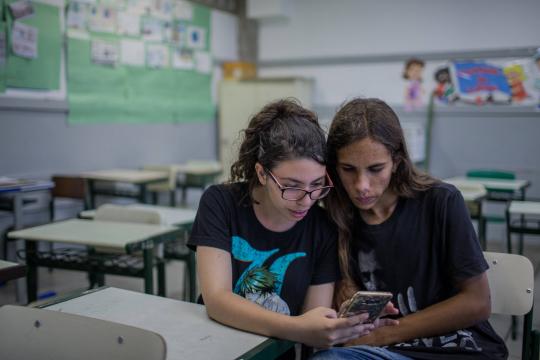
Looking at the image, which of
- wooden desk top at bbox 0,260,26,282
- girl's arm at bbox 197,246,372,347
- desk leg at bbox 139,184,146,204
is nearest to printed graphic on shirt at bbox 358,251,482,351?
girl's arm at bbox 197,246,372,347

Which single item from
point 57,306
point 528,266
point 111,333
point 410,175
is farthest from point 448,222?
point 57,306

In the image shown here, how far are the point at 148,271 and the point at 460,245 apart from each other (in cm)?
140

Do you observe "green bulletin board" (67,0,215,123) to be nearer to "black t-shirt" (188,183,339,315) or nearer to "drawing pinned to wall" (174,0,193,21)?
"drawing pinned to wall" (174,0,193,21)

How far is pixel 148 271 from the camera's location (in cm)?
229

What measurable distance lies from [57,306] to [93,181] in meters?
3.30

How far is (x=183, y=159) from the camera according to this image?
6176 millimetres

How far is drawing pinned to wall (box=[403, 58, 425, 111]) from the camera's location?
598 cm

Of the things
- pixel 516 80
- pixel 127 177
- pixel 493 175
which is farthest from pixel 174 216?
pixel 516 80

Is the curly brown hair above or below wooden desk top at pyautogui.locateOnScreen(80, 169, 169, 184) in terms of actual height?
above

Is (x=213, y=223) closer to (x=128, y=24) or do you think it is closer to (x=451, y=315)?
(x=451, y=315)

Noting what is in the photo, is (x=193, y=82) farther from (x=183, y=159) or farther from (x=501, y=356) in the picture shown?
(x=501, y=356)

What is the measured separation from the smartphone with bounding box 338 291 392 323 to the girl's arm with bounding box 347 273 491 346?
0.79 ft

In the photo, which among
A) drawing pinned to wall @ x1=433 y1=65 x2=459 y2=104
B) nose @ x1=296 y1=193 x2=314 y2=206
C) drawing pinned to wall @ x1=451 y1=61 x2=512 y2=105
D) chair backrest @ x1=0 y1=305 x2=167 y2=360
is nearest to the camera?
chair backrest @ x1=0 y1=305 x2=167 y2=360

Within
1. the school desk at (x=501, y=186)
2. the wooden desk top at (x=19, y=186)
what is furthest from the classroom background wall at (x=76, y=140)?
the school desk at (x=501, y=186)
